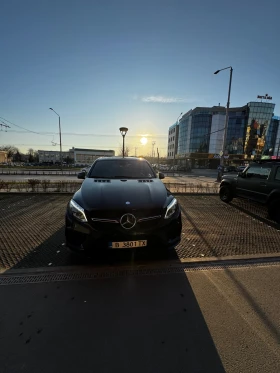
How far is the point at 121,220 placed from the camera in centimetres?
277

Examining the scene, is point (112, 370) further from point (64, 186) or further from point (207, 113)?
point (207, 113)

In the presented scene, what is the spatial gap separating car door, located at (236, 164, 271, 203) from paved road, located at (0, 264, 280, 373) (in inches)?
150

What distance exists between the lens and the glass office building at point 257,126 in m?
65.6

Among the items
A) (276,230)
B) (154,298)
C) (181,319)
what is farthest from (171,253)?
(276,230)

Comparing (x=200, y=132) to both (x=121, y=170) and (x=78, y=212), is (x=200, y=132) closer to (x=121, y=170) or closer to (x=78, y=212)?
(x=121, y=170)

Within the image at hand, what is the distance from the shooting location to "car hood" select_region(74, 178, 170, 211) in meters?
2.88

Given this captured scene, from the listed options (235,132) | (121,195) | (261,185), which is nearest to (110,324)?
(121,195)

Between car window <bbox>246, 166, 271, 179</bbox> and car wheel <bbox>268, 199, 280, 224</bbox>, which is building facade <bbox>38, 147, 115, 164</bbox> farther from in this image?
car wheel <bbox>268, 199, 280, 224</bbox>

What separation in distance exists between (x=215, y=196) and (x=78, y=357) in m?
→ 9.22

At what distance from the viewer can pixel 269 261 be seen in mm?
3553

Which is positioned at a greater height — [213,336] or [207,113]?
[207,113]

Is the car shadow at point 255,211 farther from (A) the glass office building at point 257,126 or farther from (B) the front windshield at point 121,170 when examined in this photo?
(A) the glass office building at point 257,126

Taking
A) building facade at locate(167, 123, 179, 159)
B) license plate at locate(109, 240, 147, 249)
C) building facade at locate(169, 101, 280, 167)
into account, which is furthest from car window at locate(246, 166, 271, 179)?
building facade at locate(167, 123, 179, 159)

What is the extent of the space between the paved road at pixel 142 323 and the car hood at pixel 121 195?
1.10 metres
